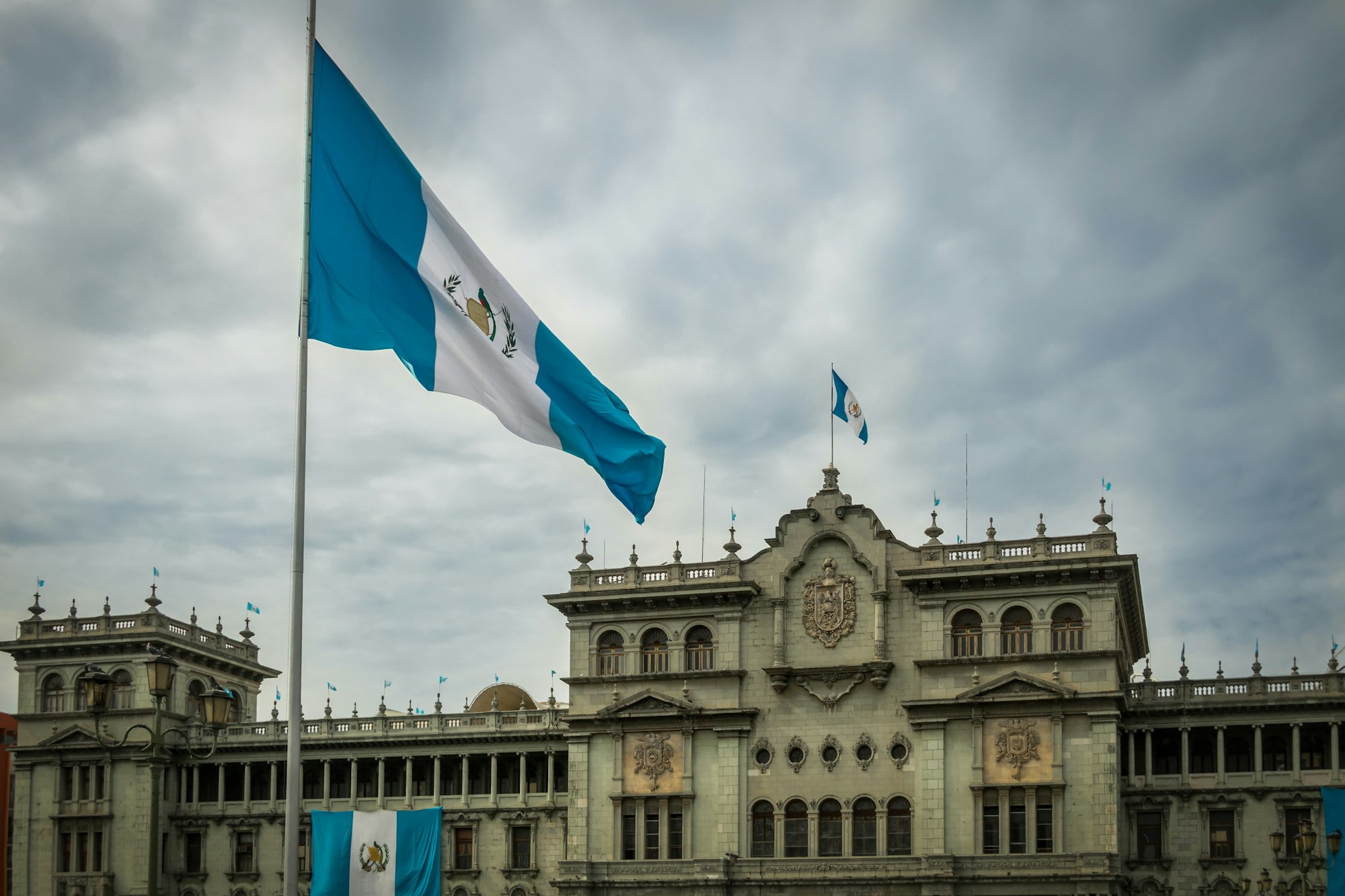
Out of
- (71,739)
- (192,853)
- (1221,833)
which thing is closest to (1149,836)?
(1221,833)

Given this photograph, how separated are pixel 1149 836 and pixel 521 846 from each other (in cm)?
3024

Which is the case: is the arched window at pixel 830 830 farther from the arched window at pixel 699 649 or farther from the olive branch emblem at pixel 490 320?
the olive branch emblem at pixel 490 320

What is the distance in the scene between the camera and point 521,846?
257ft

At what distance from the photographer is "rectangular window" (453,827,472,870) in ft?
259

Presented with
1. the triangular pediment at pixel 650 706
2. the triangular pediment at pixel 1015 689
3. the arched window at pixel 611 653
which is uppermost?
the arched window at pixel 611 653

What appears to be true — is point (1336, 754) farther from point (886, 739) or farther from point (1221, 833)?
point (886, 739)

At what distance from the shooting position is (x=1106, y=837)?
63812mm

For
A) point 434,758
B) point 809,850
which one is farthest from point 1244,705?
point 434,758

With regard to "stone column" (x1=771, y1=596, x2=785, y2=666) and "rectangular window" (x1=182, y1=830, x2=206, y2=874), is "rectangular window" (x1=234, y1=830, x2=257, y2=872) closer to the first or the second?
"rectangular window" (x1=182, y1=830, x2=206, y2=874)

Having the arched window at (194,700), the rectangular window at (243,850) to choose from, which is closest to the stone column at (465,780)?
the rectangular window at (243,850)

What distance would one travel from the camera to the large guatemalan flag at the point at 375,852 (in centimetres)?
7544

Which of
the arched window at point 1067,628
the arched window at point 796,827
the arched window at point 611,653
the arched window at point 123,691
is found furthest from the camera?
the arched window at point 123,691

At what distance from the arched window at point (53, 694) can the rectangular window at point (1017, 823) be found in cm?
5159

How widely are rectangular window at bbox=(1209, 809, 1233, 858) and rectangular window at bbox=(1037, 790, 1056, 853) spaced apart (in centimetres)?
742
